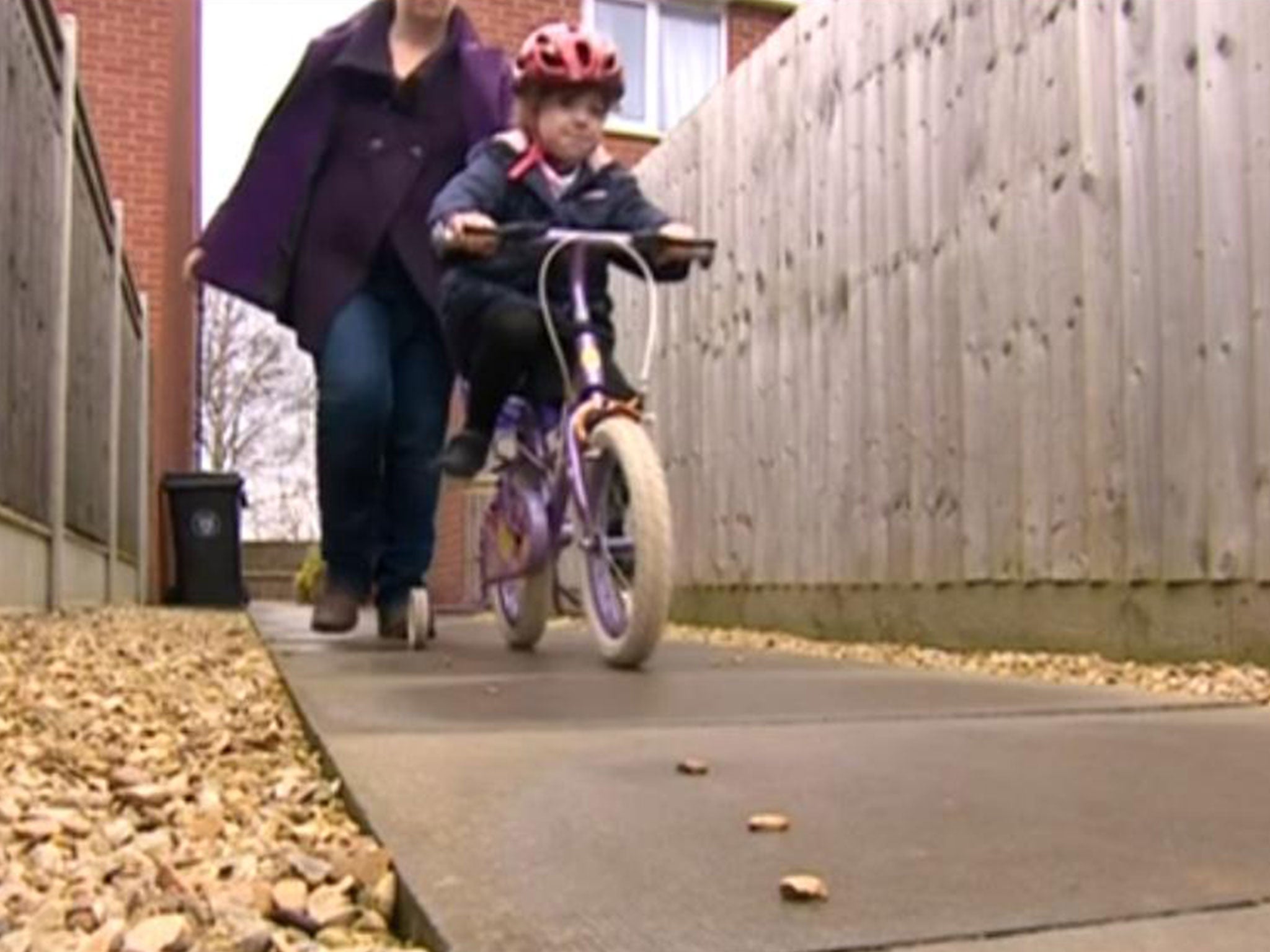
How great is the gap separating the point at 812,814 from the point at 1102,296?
2.64 m

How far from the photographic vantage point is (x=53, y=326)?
17.1 feet

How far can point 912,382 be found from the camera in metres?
4.64

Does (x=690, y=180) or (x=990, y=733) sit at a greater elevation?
(x=690, y=180)

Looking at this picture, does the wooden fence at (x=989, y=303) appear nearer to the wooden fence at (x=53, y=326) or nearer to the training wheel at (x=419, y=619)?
the training wheel at (x=419, y=619)

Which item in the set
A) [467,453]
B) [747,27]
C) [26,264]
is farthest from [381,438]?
[747,27]

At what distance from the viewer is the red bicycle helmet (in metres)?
3.38

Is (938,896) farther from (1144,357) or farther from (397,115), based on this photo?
(397,115)

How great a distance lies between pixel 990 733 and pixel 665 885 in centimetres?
98

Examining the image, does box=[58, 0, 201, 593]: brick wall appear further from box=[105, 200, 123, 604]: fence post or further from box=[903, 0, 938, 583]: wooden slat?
box=[903, 0, 938, 583]: wooden slat

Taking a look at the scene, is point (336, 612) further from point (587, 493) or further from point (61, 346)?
point (61, 346)

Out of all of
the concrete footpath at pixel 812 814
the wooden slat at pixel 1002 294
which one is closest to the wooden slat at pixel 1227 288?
the wooden slat at pixel 1002 294

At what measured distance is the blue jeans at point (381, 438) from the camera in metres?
3.61

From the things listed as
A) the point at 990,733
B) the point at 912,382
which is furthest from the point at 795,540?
the point at 990,733

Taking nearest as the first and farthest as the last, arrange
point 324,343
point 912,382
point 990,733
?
point 990,733, point 324,343, point 912,382
